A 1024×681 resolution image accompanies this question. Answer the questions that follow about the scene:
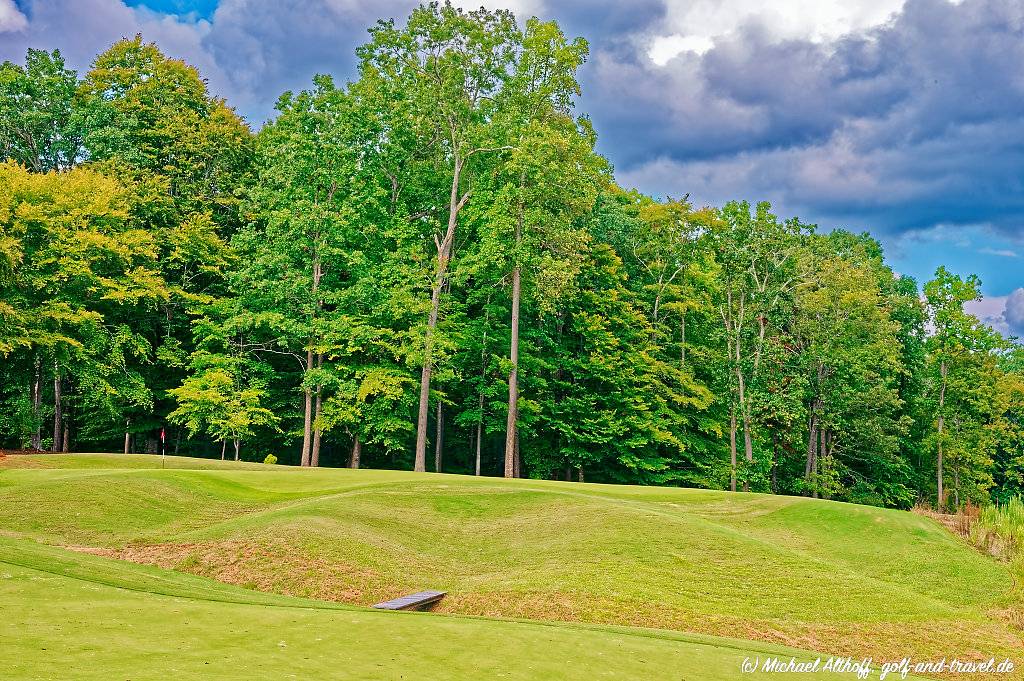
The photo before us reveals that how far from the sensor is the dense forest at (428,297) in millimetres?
38656

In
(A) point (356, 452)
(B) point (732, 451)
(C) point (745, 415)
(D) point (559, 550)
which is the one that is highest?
(C) point (745, 415)

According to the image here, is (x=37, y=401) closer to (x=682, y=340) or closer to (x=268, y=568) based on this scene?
(x=268, y=568)

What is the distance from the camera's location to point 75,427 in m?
45.3

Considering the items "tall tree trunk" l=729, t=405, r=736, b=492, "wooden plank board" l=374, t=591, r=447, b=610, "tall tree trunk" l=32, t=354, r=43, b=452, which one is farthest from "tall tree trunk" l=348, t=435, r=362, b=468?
"wooden plank board" l=374, t=591, r=447, b=610

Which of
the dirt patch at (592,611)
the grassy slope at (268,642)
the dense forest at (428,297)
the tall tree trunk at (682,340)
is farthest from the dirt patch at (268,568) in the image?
the tall tree trunk at (682,340)

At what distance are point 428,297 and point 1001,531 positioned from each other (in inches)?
1021

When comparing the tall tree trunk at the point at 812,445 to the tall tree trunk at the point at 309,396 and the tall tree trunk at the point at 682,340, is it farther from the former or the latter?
the tall tree trunk at the point at 309,396

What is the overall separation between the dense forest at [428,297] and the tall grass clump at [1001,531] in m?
18.0

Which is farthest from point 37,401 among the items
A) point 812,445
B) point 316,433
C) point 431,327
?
point 812,445

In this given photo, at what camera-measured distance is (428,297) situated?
39594 millimetres

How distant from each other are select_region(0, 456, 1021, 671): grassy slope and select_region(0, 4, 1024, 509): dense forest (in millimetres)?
14355

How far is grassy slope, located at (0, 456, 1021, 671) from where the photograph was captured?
16.5m

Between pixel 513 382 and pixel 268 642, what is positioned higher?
pixel 513 382

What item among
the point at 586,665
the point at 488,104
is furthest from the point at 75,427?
the point at 586,665
